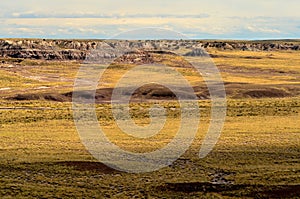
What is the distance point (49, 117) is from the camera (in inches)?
2480

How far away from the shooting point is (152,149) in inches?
1754

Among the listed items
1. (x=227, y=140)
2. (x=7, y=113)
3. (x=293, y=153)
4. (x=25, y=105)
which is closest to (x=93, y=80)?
(x=25, y=105)

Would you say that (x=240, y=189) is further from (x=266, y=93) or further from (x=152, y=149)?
(x=266, y=93)

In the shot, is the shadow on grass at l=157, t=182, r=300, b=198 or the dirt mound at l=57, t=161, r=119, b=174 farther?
the dirt mound at l=57, t=161, r=119, b=174

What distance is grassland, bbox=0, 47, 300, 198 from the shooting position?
31844 mm

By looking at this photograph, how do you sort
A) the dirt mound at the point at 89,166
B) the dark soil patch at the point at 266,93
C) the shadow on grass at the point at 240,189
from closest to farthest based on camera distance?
the shadow on grass at the point at 240,189
the dirt mound at the point at 89,166
the dark soil patch at the point at 266,93

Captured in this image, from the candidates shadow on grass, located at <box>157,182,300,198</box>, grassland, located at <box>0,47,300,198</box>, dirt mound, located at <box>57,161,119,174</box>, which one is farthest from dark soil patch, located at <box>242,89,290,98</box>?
shadow on grass, located at <box>157,182,300,198</box>

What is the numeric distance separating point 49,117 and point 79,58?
378ft

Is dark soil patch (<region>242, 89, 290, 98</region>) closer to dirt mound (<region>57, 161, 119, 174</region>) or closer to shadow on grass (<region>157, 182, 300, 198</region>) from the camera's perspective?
dirt mound (<region>57, 161, 119, 174</region>)

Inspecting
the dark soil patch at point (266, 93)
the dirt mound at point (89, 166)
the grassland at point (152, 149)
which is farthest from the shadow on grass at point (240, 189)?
the dark soil patch at point (266, 93)

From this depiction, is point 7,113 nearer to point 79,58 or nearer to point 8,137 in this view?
point 8,137

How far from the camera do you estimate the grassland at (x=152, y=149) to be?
31844 mm

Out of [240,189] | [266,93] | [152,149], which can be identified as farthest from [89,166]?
[266,93]

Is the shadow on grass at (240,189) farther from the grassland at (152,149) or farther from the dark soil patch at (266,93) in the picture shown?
the dark soil patch at (266,93)
